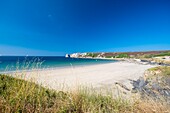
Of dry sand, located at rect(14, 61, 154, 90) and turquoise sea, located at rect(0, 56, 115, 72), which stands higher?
turquoise sea, located at rect(0, 56, 115, 72)

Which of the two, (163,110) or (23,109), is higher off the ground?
(23,109)

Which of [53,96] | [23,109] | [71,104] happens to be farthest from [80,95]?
[23,109]

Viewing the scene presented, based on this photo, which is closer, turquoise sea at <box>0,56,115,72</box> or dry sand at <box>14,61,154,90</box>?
turquoise sea at <box>0,56,115,72</box>

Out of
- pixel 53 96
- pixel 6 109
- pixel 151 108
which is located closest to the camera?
pixel 6 109

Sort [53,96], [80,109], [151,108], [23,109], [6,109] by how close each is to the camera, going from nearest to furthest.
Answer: [6,109] → [23,109] → [151,108] → [80,109] → [53,96]

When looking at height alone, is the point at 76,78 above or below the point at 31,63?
below

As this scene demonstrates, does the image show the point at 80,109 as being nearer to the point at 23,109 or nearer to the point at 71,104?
the point at 71,104

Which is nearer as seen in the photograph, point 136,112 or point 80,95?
point 136,112

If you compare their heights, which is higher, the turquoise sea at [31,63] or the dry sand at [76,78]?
the turquoise sea at [31,63]

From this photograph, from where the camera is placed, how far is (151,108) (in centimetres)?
321

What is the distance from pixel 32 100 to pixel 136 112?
8.53ft

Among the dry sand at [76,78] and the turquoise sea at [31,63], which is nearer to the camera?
the turquoise sea at [31,63]

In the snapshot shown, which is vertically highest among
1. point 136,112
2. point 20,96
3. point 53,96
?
point 20,96

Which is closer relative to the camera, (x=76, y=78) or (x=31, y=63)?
(x=31, y=63)
